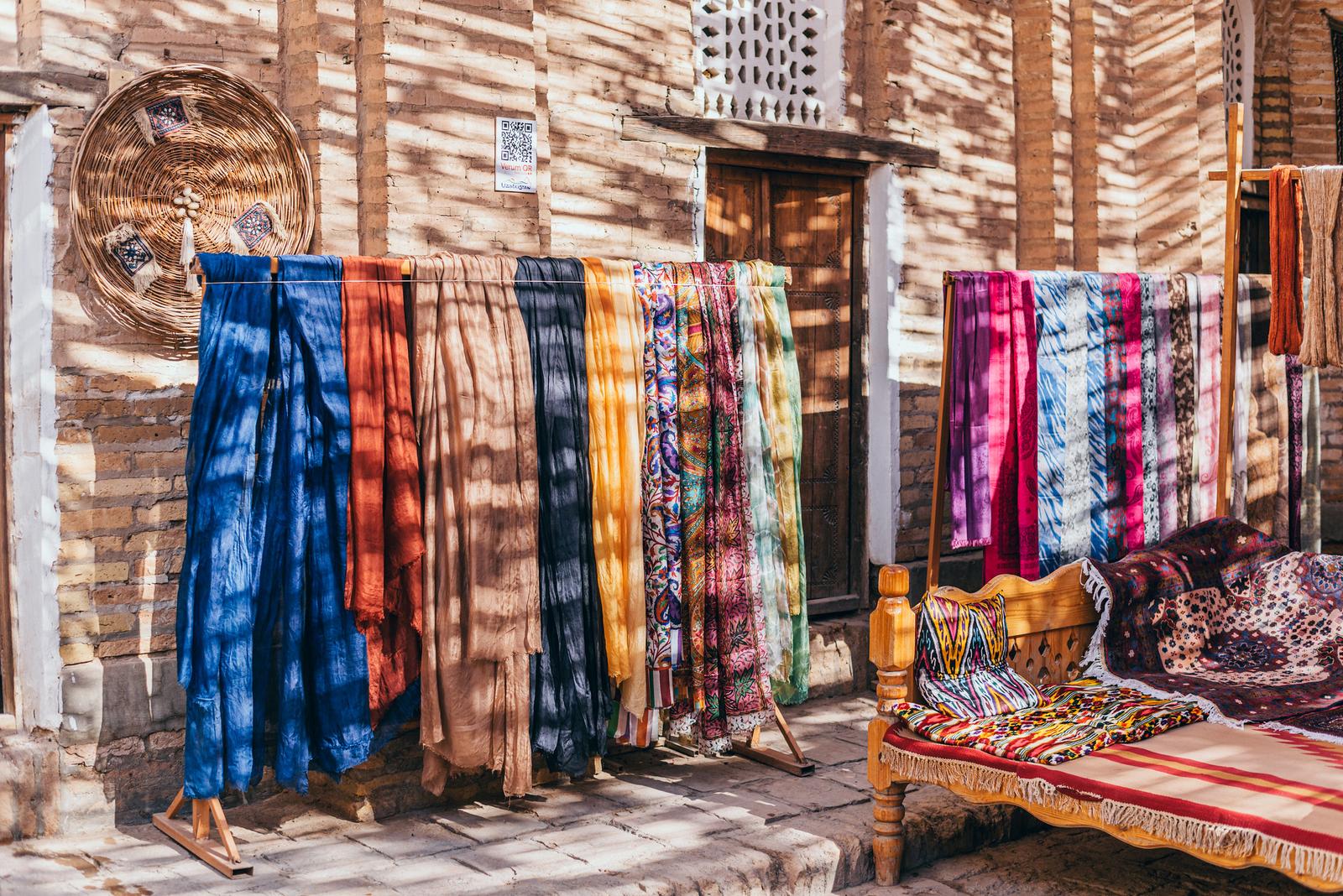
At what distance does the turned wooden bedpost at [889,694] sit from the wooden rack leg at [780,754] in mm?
740

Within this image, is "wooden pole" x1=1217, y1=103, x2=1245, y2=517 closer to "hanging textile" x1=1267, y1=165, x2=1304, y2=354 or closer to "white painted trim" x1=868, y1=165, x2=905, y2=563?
"hanging textile" x1=1267, y1=165, x2=1304, y2=354

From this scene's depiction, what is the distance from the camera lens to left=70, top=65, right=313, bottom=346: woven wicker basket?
4961 mm

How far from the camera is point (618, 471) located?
17.2 feet

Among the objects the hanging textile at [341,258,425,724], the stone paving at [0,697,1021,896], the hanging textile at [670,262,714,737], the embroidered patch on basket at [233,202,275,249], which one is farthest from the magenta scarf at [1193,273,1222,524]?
the embroidered patch on basket at [233,202,275,249]

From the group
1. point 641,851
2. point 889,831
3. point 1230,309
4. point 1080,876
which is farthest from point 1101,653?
point 641,851

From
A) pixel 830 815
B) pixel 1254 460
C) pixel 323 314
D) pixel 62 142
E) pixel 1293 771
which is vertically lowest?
pixel 830 815

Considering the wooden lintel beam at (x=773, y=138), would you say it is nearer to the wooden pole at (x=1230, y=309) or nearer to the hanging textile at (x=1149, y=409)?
the hanging textile at (x=1149, y=409)

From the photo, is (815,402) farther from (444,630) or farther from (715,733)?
(444,630)

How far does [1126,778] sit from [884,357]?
3.47 metres

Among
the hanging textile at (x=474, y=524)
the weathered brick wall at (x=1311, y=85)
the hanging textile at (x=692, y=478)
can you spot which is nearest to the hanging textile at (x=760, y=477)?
the hanging textile at (x=692, y=478)

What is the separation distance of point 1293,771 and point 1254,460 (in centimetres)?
324

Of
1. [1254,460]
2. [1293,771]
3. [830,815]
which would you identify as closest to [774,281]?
[830,815]

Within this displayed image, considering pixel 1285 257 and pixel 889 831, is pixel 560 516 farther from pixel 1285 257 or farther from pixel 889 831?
pixel 1285 257

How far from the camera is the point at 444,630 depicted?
489cm
